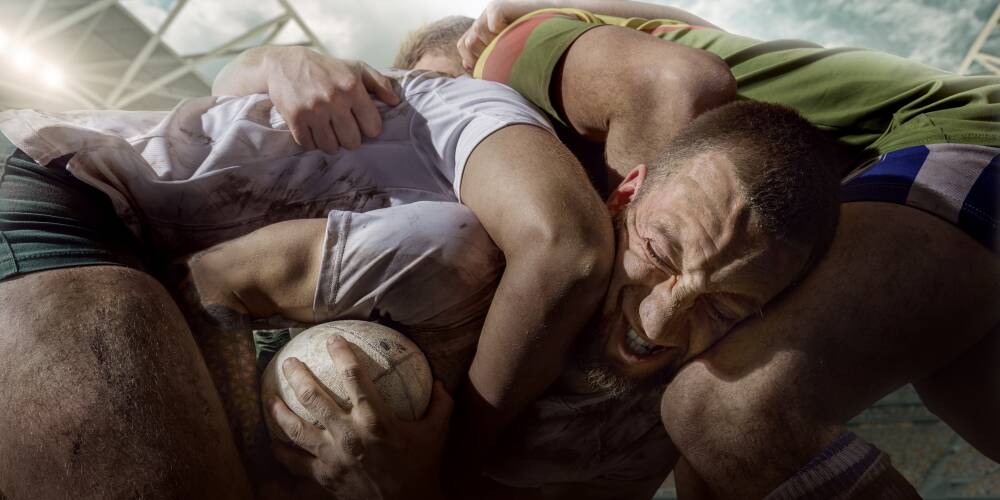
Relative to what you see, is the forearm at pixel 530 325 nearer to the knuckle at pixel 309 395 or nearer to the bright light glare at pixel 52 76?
the knuckle at pixel 309 395

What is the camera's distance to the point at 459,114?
25.9 inches

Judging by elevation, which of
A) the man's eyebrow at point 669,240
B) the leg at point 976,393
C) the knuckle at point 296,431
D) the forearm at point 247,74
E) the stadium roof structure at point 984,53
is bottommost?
the leg at point 976,393

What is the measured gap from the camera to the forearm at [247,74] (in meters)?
0.61

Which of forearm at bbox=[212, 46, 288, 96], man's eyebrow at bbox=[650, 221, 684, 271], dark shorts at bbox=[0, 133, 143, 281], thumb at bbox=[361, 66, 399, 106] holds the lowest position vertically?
man's eyebrow at bbox=[650, 221, 684, 271]

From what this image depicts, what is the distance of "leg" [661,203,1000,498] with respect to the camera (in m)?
0.49

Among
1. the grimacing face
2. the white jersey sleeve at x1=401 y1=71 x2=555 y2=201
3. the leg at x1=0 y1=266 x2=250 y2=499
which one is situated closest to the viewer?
the leg at x1=0 y1=266 x2=250 y2=499

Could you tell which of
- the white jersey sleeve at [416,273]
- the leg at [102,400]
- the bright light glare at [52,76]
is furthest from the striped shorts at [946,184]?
the bright light glare at [52,76]

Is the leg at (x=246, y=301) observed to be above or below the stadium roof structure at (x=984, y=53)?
below

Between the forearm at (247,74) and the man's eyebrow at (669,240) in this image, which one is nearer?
the man's eyebrow at (669,240)

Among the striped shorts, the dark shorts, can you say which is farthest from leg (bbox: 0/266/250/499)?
the striped shorts

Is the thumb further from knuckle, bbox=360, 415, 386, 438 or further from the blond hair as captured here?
knuckle, bbox=360, 415, 386, 438

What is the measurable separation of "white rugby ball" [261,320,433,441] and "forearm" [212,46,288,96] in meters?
0.30

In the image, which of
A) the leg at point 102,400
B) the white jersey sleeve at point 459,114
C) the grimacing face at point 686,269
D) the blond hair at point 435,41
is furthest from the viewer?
the blond hair at point 435,41

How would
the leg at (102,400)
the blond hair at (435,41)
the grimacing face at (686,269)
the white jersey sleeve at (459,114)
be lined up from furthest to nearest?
1. the blond hair at (435,41)
2. the white jersey sleeve at (459,114)
3. the grimacing face at (686,269)
4. the leg at (102,400)
